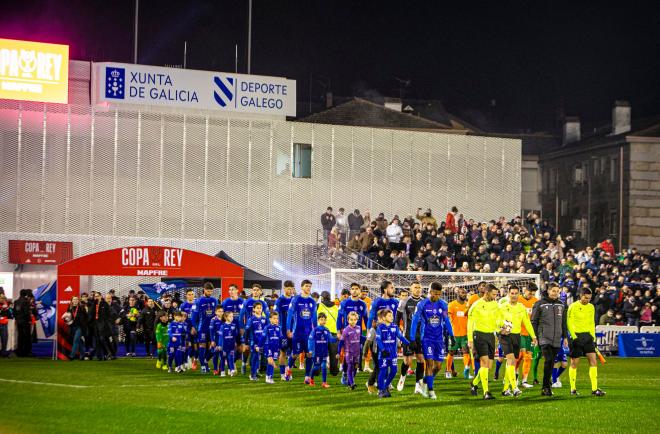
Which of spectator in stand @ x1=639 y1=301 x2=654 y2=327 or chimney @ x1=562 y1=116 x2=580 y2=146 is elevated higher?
chimney @ x1=562 y1=116 x2=580 y2=146

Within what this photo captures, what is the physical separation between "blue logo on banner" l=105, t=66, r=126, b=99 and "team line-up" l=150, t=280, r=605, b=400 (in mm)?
19265

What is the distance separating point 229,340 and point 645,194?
5183 centimetres

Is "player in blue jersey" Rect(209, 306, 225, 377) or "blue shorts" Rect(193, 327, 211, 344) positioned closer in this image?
"player in blue jersey" Rect(209, 306, 225, 377)

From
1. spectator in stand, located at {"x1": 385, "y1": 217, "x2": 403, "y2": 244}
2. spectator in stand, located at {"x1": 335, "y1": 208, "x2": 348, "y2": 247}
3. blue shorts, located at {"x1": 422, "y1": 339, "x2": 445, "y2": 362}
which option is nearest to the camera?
blue shorts, located at {"x1": 422, "y1": 339, "x2": 445, "y2": 362}

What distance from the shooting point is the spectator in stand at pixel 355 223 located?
4741 cm

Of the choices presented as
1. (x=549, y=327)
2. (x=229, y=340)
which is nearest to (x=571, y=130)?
(x=229, y=340)

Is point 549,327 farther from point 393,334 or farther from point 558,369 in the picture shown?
point 393,334

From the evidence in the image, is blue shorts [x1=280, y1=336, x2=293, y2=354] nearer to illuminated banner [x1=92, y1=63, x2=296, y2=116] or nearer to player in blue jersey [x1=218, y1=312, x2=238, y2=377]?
player in blue jersey [x1=218, y1=312, x2=238, y2=377]

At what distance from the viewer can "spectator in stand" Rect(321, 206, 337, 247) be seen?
4731 cm

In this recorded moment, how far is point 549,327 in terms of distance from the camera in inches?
845

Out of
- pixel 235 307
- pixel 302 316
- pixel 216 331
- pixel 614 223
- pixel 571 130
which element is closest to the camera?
pixel 302 316

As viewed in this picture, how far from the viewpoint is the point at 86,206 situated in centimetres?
4681

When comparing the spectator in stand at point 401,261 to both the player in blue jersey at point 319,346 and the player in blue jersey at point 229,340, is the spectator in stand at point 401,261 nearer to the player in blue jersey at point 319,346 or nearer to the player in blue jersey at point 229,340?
the player in blue jersey at point 229,340

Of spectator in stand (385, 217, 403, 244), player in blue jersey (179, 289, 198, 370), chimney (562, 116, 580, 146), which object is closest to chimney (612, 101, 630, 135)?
chimney (562, 116, 580, 146)
